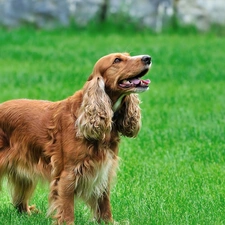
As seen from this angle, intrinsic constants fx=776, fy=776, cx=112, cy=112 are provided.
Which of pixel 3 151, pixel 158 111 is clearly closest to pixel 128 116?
pixel 3 151

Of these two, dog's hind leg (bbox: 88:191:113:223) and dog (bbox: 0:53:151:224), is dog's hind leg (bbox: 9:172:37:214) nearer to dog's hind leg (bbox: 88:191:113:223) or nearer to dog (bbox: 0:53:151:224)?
dog (bbox: 0:53:151:224)

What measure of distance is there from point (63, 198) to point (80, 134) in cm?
53

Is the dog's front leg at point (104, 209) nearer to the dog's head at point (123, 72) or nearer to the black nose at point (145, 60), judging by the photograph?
the dog's head at point (123, 72)

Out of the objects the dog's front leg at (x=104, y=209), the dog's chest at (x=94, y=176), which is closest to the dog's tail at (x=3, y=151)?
the dog's chest at (x=94, y=176)

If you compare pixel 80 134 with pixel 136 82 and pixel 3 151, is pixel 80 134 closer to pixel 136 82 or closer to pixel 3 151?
pixel 136 82

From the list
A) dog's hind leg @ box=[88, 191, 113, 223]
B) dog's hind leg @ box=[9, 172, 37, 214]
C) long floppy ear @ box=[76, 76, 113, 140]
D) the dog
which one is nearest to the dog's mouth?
the dog

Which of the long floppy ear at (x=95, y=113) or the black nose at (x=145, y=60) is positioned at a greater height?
the black nose at (x=145, y=60)

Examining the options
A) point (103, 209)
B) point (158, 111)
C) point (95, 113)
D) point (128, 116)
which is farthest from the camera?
point (158, 111)

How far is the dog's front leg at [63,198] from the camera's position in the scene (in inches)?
233

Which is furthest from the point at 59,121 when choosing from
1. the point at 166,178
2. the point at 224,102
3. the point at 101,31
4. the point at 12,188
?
the point at 101,31

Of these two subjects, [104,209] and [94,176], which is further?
[104,209]

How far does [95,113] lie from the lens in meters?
5.80

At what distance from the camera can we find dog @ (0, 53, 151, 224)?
5.84m

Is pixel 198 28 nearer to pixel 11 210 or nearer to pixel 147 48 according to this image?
pixel 147 48
